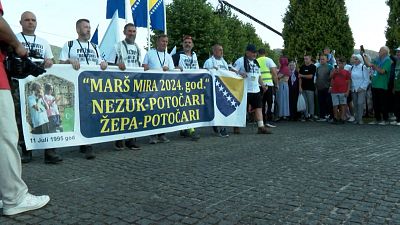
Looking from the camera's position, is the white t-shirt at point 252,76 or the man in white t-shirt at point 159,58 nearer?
the man in white t-shirt at point 159,58

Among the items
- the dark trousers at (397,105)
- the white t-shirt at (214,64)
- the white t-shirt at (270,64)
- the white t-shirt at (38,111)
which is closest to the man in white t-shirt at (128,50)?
the white t-shirt at (38,111)

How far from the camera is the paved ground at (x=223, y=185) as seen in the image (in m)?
3.38

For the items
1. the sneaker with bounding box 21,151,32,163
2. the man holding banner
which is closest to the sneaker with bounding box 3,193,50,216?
the man holding banner

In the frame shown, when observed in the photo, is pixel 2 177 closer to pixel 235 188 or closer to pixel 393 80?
pixel 235 188

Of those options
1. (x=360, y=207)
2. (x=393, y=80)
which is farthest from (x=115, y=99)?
(x=393, y=80)

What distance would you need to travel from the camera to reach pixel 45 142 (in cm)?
579

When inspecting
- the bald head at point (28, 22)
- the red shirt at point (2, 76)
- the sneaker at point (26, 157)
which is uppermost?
the bald head at point (28, 22)

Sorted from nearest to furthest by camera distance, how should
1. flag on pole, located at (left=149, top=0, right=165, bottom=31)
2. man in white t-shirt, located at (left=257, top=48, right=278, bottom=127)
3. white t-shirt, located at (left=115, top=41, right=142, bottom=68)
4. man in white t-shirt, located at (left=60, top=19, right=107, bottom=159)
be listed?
man in white t-shirt, located at (left=60, top=19, right=107, bottom=159), white t-shirt, located at (left=115, top=41, right=142, bottom=68), man in white t-shirt, located at (left=257, top=48, right=278, bottom=127), flag on pole, located at (left=149, top=0, right=165, bottom=31)

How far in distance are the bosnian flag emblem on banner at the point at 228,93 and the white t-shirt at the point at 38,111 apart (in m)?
3.91

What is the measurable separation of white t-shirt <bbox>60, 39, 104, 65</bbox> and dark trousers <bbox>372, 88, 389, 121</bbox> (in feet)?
26.9

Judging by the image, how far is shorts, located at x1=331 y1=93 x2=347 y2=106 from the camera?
12039mm

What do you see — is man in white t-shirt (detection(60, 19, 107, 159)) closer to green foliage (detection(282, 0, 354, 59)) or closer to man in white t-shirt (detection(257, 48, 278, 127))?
man in white t-shirt (detection(257, 48, 278, 127))

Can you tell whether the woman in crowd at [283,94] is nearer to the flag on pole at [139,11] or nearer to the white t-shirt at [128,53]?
the flag on pole at [139,11]

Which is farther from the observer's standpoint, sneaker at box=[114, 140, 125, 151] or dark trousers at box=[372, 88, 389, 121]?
dark trousers at box=[372, 88, 389, 121]
